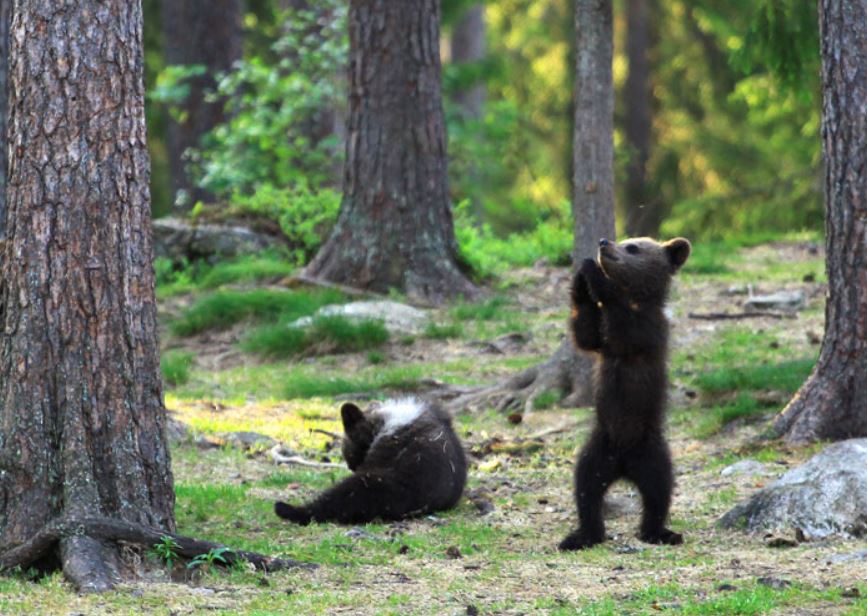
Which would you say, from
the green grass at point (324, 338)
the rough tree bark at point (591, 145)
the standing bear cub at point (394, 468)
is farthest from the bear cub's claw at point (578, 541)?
the green grass at point (324, 338)

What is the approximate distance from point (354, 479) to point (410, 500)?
1.29ft

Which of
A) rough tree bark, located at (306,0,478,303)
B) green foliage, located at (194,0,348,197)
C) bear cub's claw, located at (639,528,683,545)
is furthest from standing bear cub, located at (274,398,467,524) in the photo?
green foliage, located at (194,0,348,197)

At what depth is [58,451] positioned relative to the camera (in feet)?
22.8

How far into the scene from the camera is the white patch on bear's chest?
29.8 feet

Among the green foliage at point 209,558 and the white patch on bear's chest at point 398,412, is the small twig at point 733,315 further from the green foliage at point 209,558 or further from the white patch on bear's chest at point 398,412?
the green foliage at point 209,558

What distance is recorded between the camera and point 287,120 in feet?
69.3

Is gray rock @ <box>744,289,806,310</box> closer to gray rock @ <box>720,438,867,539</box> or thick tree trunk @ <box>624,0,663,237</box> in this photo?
gray rock @ <box>720,438,867,539</box>

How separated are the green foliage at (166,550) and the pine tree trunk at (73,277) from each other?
0.84 ft

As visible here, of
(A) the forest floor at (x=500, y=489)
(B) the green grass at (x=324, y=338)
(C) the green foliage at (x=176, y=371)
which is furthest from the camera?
(B) the green grass at (x=324, y=338)

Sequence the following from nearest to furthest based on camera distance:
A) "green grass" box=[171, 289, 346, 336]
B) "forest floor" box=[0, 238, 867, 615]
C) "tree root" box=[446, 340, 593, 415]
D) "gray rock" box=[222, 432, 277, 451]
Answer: "forest floor" box=[0, 238, 867, 615] < "gray rock" box=[222, 432, 277, 451] < "tree root" box=[446, 340, 593, 415] < "green grass" box=[171, 289, 346, 336]

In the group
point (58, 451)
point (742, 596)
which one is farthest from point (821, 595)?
point (58, 451)

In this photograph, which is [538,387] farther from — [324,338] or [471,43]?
[471,43]

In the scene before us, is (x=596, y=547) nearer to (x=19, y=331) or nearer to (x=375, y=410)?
(x=375, y=410)

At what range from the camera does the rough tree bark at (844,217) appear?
9250 millimetres
